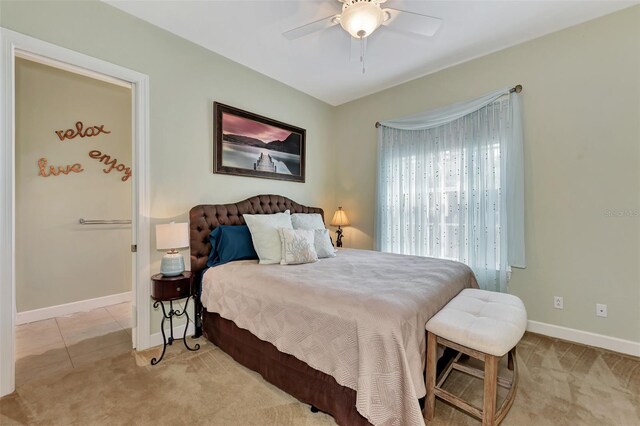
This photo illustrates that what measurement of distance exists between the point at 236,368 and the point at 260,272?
0.75m

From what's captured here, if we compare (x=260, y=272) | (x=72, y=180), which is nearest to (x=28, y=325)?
(x=72, y=180)

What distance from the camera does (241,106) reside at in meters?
3.24

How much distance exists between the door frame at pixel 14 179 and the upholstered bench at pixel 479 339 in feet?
7.71

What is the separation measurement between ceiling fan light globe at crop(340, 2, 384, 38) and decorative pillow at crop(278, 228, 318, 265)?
172 cm

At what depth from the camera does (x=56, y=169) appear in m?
3.22

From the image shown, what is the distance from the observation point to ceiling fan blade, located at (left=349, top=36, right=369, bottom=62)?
8.63 ft

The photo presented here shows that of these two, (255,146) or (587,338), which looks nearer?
(587,338)

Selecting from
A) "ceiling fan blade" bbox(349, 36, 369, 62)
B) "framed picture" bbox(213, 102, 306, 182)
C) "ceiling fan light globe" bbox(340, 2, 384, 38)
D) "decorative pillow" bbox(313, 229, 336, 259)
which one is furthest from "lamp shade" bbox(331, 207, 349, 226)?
"ceiling fan light globe" bbox(340, 2, 384, 38)

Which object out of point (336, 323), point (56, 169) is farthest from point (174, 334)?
point (56, 169)

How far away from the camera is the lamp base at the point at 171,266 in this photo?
231 centimetres

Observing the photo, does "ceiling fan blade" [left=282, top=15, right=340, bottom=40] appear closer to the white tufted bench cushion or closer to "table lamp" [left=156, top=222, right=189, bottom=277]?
"table lamp" [left=156, top=222, right=189, bottom=277]

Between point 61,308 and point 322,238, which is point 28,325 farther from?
point 322,238

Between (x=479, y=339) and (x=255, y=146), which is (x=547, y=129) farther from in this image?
(x=255, y=146)

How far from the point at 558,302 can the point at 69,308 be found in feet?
17.4
